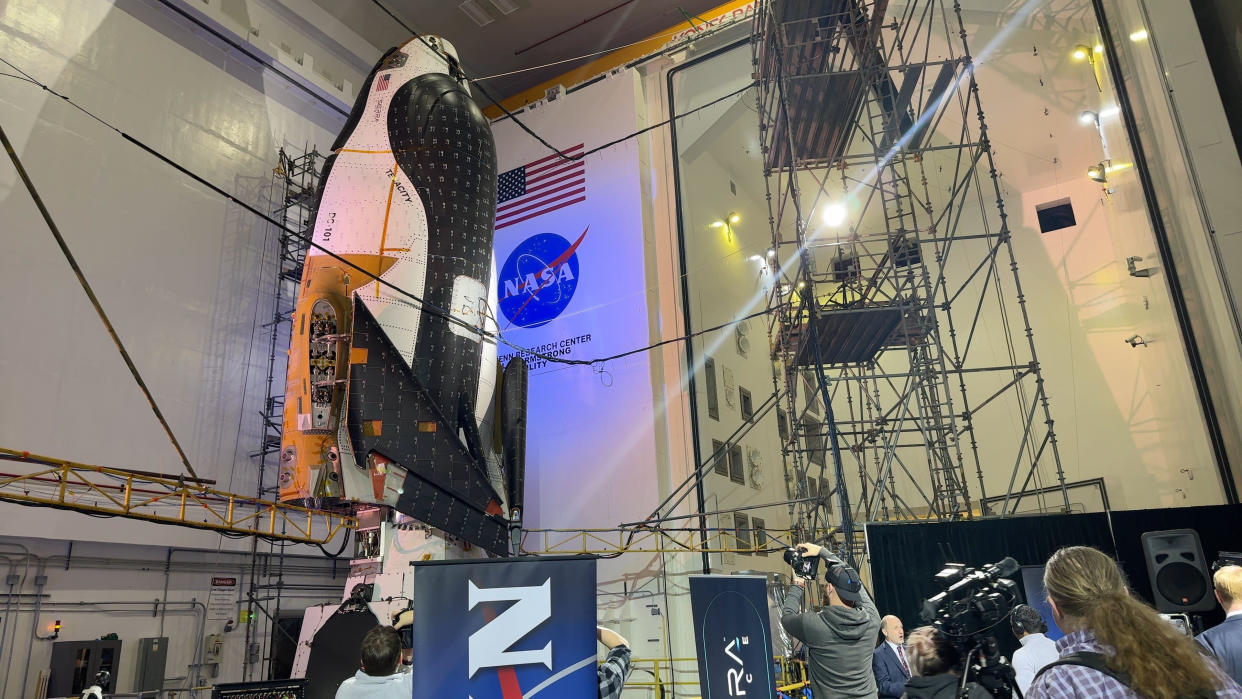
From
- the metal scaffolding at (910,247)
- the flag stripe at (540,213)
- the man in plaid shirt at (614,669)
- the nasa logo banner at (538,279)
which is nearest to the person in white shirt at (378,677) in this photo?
the man in plaid shirt at (614,669)

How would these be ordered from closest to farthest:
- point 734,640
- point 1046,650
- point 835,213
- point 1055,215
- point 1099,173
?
point 1046,650, point 734,640, point 1099,173, point 1055,215, point 835,213

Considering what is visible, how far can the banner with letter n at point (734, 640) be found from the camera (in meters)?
4.31

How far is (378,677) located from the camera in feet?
9.41

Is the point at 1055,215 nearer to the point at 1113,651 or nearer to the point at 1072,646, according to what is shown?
the point at 1072,646

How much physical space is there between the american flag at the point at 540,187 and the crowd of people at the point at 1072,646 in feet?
36.2

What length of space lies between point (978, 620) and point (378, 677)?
6.88ft

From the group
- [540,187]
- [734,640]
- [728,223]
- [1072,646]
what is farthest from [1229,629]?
[540,187]

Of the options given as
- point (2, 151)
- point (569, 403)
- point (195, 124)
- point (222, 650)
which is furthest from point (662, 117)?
point (222, 650)

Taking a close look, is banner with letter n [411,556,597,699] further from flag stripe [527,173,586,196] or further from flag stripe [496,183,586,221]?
flag stripe [527,173,586,196]

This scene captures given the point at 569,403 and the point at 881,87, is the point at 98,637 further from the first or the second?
the point at 881,87

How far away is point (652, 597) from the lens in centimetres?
1166

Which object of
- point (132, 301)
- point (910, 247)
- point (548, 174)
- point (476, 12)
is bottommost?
point (910, 247)

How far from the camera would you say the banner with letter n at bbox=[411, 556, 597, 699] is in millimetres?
2443

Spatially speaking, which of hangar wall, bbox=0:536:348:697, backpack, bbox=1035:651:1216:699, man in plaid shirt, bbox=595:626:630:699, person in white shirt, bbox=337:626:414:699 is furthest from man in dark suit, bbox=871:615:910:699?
hangar wall, bbox=0:536:348:697
